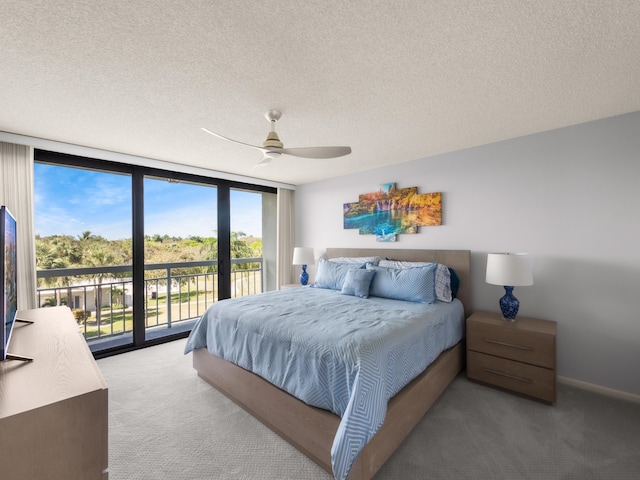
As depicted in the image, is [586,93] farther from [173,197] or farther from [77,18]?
[173,197]

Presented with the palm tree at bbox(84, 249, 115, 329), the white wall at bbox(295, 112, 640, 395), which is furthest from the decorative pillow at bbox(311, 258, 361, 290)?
the palm tree at bbox(84, 249, 115, 329)

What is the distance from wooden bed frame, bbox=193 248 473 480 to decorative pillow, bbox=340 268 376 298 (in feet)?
3.25

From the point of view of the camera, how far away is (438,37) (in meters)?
1.48

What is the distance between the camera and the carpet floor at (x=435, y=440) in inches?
66.1

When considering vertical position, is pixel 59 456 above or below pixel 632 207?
below

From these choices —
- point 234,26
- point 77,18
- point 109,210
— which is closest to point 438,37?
point 234,26

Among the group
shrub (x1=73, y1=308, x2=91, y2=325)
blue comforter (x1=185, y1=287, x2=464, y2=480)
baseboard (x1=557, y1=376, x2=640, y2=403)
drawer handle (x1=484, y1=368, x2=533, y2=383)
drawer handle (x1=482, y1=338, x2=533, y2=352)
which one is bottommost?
baseboard (x1=557, y1=376, x2=640, y2=403)

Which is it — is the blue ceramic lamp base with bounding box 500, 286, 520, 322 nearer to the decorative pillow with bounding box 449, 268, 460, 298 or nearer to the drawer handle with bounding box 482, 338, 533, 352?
the drawer handle with bounding box 482, 338, 533, 352

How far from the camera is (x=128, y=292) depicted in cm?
411

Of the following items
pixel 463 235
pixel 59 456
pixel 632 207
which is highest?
pixel 632 207

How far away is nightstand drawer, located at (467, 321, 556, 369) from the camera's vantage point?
7.61 feet

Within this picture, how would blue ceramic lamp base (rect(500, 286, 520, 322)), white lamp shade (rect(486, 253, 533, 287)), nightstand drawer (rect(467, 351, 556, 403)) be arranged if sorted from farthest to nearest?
blue ceramic lamp base (rect(500, 286, 520, 322)), white lamp shade (rect(486, 253, 533, 287)), nightstand drawer (rect(467, 351, 556, 403))

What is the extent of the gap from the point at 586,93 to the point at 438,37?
145cm

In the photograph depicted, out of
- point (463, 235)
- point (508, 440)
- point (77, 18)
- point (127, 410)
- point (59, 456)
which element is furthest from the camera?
point (463, 235)
